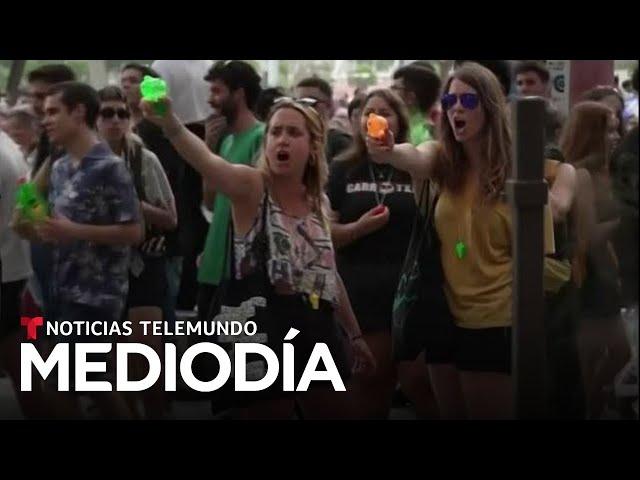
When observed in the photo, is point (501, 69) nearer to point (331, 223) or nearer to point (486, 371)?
point (331, 223)

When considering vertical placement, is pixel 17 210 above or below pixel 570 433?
above

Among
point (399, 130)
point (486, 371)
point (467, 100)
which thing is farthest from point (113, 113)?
point (486, 371)

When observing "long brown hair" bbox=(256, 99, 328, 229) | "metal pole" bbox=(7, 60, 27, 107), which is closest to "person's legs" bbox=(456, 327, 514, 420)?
"long brown hair" bbox=(256, 99, 328, 229)

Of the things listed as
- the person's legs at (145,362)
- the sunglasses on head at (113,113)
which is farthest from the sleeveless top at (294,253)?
the sunglasses on head at (113,113)

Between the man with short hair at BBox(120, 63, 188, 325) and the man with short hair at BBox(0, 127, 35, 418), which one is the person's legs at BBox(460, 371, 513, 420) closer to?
the man with short hair at BBox(120, 63, 188, 325)

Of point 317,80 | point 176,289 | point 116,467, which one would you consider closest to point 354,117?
point 317,80

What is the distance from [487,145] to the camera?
341 inches

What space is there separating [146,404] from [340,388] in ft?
2.17

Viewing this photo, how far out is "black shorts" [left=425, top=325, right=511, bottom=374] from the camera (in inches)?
343

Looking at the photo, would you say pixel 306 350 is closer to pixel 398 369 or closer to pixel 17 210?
pixel 398 369

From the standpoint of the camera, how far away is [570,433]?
347 inches

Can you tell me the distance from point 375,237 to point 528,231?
699mm

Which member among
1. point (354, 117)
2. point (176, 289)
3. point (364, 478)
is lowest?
point (364, 478)
